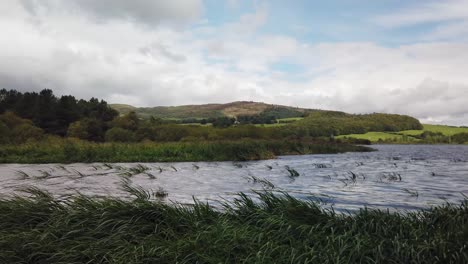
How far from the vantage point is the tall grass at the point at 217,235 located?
6672 millimetres

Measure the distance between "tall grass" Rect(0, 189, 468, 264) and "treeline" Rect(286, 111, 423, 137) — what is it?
86.5 m

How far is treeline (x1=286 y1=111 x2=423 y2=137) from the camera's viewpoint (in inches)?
4215

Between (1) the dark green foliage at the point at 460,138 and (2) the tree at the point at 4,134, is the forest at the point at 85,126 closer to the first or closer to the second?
(2) the tree at the point at 4,134

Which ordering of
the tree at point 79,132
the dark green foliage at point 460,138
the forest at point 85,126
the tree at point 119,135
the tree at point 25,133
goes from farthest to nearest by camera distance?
the dark green foliage at point 460,138 → the tree at point 79,132 → the tree at point 119,135 → the forest at point 85,126 → the tree at point 25,133

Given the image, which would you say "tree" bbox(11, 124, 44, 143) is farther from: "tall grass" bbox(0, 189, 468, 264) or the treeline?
the treeline

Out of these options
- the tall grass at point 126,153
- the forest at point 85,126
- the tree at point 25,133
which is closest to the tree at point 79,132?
the forest at point 85,126

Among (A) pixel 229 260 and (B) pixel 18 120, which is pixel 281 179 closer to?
(A) pixel 229 260

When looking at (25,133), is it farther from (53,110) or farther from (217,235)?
(217,235)

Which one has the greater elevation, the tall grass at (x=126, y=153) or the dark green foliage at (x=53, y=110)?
the dark green foliage at (x=53, y=110)

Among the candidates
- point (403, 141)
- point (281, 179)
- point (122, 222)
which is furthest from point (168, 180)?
point (403, 141)

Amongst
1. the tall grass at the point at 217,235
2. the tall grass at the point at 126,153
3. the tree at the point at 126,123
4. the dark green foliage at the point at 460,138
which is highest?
the tree at the point at 126,123

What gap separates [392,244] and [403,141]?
115071 mm

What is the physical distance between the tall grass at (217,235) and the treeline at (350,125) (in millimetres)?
86494

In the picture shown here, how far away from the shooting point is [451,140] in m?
118
